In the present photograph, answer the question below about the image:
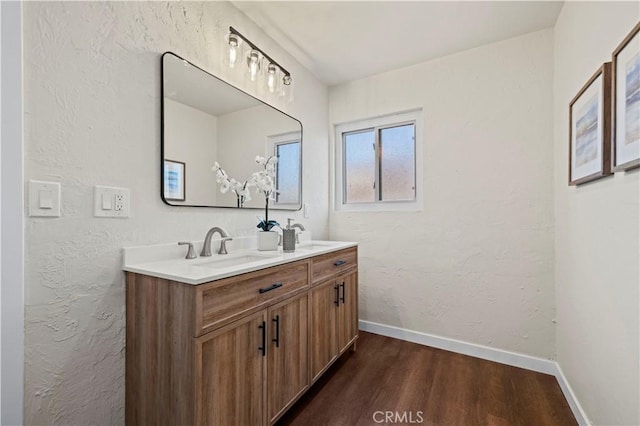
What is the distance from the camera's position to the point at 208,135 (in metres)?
1.64

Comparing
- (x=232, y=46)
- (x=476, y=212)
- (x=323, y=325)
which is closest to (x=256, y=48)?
(x=232, y=46)

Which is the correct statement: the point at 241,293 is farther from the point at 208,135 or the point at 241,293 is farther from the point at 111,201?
the point at 208,135

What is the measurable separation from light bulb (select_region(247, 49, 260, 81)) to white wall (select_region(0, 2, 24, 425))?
112 cm

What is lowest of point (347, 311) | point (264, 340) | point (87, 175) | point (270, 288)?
point (347, 311)

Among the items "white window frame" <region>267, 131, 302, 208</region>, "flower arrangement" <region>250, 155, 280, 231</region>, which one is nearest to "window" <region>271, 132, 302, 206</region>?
"white window frame" <region>267, 131, 302, 208</region>

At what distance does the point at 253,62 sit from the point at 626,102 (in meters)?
1.89

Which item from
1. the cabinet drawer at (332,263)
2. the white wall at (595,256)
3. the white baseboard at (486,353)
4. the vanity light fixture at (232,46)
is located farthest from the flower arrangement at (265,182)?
the white wall at (595,256)

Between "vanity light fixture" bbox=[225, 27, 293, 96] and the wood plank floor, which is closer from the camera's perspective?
the wood plank floor

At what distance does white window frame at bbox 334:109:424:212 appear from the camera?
2461mm

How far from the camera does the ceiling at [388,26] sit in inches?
69.1

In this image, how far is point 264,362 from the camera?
1.28 m

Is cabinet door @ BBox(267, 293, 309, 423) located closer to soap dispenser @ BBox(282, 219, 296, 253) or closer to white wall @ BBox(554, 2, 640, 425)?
soap dispenser @ BBox(282, 219, 296, 253)

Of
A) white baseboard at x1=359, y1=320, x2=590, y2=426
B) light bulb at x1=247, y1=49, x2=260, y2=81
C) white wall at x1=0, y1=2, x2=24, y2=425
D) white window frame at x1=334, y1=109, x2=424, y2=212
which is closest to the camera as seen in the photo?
white wall at x1=0, y1=2, x2=24, y2=425

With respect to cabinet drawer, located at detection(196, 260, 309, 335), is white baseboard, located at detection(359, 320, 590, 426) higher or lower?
lower
